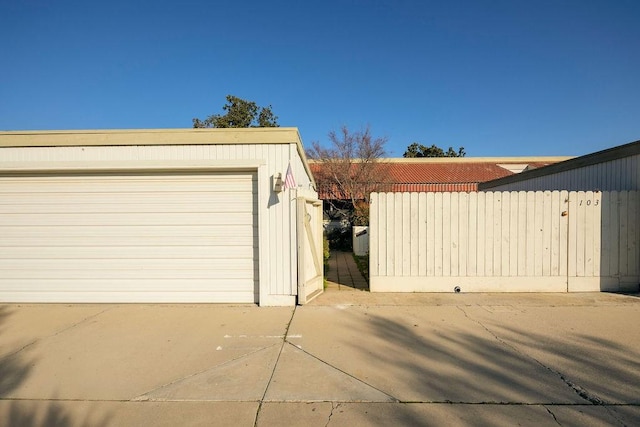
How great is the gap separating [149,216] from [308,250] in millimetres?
3018

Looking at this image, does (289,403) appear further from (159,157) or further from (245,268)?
(159,157)

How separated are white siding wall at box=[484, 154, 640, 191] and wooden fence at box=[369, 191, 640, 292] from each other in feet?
1.94

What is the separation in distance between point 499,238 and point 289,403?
18.2 feet

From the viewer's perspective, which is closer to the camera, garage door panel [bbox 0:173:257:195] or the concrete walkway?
garage door panel [bbox 0:173:257:195]

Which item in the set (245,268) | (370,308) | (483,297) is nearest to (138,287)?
(245,268)

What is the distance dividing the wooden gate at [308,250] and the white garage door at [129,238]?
0.86 m

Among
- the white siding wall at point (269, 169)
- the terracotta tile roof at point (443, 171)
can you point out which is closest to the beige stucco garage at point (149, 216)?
the white siding wall at point (269, 169)

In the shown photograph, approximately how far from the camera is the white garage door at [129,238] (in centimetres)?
638

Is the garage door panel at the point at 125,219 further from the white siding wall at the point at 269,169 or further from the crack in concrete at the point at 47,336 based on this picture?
the crack in concrete at the point at 47,336

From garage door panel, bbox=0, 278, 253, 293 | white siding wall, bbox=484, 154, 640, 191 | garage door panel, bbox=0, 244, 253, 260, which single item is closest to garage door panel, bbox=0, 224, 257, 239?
garage door panel, bbox=0, 244, 253, 260

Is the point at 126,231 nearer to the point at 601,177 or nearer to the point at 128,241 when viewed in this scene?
the point at 128,241

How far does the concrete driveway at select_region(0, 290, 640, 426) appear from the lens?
10.0 feet

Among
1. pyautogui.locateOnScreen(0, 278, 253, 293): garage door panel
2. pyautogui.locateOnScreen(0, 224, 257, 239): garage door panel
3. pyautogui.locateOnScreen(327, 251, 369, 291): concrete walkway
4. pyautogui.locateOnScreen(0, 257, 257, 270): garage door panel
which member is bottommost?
pyautogui.locateOnScreen(327, 251, 369, 291): concrete walkway

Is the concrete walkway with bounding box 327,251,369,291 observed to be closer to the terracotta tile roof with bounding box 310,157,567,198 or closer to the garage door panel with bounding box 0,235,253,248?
the garage door panel with bounding box 0,235,253,248
